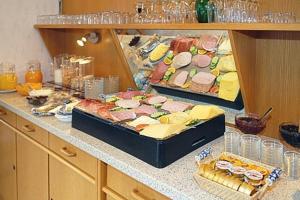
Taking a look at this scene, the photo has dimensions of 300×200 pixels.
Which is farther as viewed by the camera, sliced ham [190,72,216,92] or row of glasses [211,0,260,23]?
sliced ham [190,72,216,92]

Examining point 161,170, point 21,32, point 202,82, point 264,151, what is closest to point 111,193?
point 161,170

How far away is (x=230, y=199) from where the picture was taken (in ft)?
3.04

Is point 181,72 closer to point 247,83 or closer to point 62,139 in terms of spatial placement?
point 247,83

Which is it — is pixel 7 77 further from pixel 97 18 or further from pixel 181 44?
pixel 181 44

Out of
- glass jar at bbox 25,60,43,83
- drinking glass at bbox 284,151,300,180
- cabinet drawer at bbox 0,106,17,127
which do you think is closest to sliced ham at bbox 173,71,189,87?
drinking glass at bbox 284,151,300,180

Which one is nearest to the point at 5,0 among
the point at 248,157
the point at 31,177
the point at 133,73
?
the point at 133,73

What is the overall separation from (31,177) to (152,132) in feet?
3.64

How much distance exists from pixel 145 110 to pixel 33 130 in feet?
2.50

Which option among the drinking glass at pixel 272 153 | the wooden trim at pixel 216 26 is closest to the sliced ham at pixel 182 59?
the wooden trim at pixel 216 26

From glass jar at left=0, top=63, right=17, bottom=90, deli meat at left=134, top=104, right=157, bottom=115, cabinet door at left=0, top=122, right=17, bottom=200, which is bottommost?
cabinet door at left=0, top=122, right=17, bottom=200

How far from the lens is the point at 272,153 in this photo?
118 cm

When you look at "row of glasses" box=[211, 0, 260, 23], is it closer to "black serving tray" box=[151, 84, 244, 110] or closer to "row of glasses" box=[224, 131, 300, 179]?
"black serving tray" box=[151, 84, 244, 110]

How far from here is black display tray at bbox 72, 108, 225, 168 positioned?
114 cm

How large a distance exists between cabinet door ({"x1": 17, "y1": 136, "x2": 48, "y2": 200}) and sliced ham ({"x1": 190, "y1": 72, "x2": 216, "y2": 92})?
920mm
